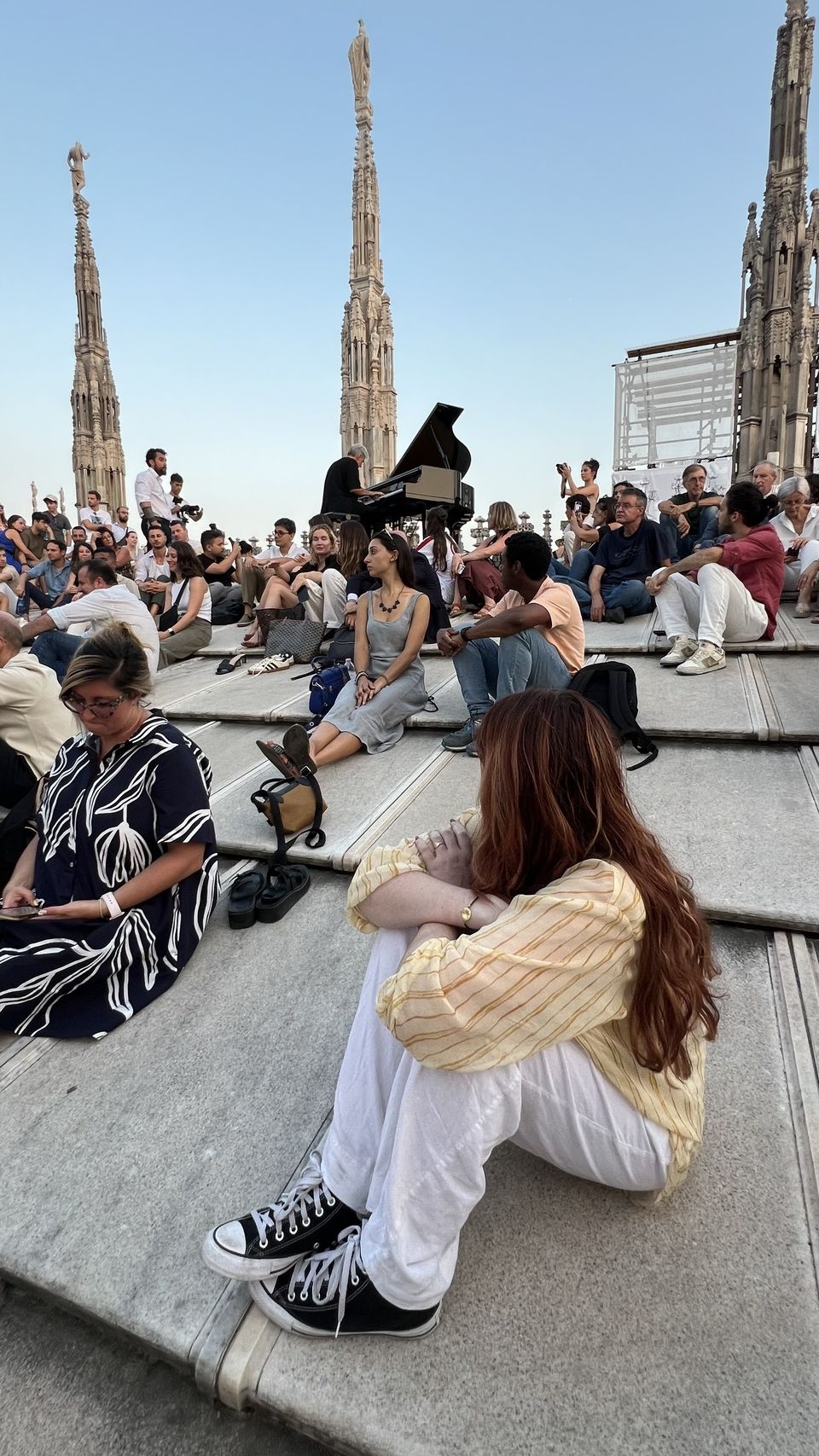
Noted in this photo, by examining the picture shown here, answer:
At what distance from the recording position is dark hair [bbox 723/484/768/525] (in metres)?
4.97

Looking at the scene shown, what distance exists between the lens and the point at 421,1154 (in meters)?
1.15

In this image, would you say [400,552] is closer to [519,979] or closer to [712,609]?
A: [712,609]

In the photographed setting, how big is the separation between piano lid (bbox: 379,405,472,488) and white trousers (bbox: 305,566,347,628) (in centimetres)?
573

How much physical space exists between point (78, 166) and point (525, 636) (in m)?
36.9

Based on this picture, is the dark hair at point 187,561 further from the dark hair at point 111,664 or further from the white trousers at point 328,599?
the dark hair at point 111,664

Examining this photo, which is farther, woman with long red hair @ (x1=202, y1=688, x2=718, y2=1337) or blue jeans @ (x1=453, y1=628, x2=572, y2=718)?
blue jeans @ (x1=453, y1=628, x2=572, y2=718)

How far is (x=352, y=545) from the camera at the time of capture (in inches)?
242

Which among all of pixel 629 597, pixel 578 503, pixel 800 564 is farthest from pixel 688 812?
pixel 578 503

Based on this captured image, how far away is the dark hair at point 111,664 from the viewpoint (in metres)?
2.15

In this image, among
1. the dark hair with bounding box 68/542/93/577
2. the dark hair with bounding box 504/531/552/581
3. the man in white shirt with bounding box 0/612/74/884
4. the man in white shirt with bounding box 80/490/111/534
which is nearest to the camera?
the man in white shirt with bounding box 0/612/74/884

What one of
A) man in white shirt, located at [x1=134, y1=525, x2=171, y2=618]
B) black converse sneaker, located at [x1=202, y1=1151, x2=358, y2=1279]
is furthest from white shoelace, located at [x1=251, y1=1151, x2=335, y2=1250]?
man in white shirt, located at [x1=134, y1=525, x2=171, y2=618]

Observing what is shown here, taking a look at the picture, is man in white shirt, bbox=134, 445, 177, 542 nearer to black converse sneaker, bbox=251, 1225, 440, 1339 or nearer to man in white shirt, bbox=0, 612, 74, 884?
man in white shirt, bbox=0, 612, 74, 884

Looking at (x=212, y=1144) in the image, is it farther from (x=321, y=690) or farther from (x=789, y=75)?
(x=789, y=75)

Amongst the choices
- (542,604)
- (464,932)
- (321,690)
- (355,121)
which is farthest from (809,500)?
(355,121)
